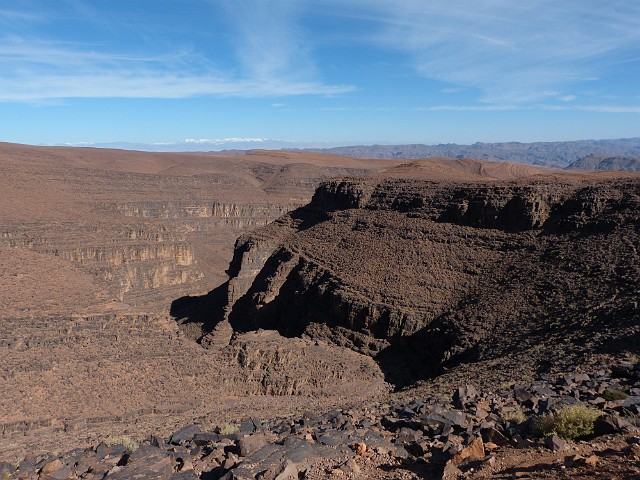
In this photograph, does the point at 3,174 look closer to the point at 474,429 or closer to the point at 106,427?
the point at 106,427

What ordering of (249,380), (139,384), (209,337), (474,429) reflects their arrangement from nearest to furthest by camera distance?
(474,429) < (139,384) < (249,380) < (209,337)

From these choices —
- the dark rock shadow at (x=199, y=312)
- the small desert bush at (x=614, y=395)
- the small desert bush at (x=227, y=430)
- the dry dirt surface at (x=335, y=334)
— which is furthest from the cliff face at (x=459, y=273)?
the small desert bush at (x=227, y=430)

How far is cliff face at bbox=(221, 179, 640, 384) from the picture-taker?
27062 millimetres

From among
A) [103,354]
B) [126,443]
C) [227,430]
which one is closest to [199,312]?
[103,354]

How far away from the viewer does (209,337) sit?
114 ft

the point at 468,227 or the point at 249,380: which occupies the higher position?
the point at 468,227

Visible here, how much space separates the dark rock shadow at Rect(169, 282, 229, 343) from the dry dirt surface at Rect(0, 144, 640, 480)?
27 centimetres

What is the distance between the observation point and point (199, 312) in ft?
146

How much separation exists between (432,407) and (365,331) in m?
17.5

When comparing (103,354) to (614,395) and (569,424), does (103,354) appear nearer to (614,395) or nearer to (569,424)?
(569,424)

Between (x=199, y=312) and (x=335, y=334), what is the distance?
16.3 m

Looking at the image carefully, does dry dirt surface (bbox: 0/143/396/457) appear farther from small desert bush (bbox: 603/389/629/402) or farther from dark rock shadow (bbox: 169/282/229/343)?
small desert bush (bbox: 603/389/629/402)

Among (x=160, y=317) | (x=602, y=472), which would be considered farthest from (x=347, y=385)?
(x=602, y=472)

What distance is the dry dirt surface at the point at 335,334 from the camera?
11.8m
